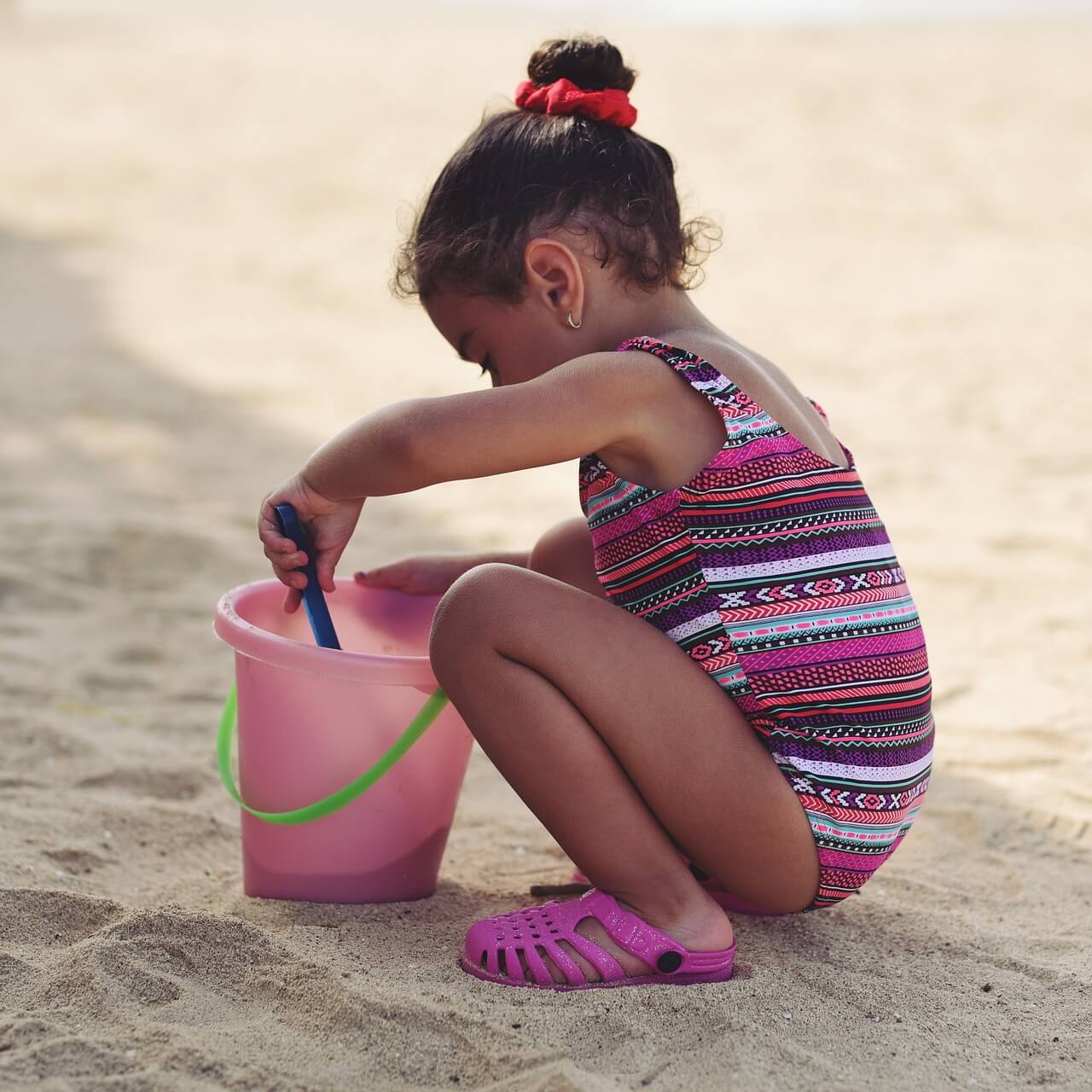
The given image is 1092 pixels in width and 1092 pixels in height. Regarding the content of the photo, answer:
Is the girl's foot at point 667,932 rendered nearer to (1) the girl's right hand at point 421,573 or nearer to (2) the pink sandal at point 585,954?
(2) the pink sandal at point 585,954

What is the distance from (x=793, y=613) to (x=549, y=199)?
0.54 m

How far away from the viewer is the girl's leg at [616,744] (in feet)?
Result: 4.70

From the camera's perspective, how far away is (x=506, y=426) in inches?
55.3

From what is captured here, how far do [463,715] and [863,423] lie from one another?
295 cm

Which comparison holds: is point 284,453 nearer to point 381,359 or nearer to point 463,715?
point 381,359

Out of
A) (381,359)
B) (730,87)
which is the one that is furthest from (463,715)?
(730,87)

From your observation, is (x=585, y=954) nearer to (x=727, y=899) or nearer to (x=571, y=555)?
(x=727, y=899)

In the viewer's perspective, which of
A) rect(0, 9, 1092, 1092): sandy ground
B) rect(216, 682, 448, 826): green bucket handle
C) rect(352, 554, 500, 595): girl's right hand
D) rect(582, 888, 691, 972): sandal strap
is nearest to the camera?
rect(0, 9, 1092, 1092): sandy ground

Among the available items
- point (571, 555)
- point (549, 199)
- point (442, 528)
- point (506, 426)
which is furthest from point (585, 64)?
point (442, 528)

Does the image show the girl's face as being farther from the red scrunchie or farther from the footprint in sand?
the footprint in sand

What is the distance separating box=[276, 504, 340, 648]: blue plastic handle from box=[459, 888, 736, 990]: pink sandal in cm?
40

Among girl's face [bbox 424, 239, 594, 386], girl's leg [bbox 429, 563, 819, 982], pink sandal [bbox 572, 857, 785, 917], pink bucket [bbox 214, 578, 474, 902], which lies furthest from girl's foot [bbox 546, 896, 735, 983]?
girl's face [bbox 424, 239, 594, 386]

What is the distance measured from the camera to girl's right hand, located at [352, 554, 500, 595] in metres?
1.81

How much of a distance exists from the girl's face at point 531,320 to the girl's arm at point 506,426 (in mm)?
116
